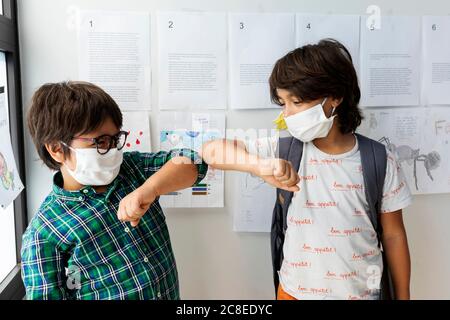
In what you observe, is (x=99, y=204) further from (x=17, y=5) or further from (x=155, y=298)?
(x=17, y=5)

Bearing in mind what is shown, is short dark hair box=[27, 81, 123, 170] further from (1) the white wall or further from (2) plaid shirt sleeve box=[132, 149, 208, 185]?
(1) the white wall

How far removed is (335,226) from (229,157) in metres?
0.26

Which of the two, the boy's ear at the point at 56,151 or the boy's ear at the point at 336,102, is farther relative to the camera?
the boy's ear at the point at 336,102

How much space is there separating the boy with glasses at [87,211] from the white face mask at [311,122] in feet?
0.75

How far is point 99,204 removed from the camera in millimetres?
715

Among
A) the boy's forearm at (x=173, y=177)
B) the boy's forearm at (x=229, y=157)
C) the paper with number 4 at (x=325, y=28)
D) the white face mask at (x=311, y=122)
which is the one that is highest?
the paper with number 4 at (x=325, y=28)

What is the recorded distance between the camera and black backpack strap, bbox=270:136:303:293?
0.84 meters

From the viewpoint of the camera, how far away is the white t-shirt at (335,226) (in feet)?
2.68

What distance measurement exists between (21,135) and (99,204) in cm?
45

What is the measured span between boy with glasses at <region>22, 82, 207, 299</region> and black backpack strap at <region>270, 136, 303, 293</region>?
213mm

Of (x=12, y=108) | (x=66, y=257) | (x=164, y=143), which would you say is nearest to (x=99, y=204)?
(x=66, y=257)

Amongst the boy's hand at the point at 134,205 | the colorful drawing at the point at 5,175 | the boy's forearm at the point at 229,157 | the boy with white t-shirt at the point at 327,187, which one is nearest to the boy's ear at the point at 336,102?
the boy with white t-shirt at the point at 327,187

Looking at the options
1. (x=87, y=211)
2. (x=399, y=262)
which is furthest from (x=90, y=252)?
(x=399, y=262)

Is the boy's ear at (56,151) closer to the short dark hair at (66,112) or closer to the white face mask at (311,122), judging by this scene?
the short dark hair at (66,112)
